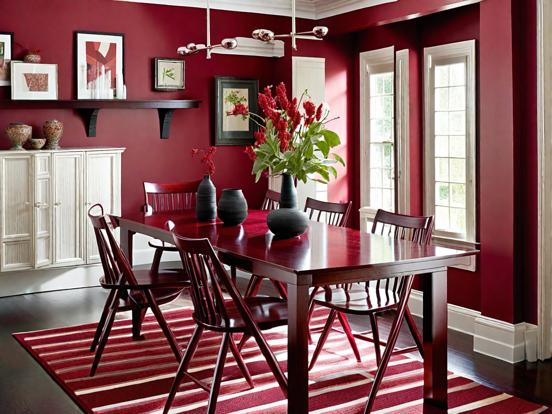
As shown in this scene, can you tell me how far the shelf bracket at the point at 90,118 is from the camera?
6.62 m

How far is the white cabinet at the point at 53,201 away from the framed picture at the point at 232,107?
1181 millimetres

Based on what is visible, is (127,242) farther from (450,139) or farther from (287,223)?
(450,139)

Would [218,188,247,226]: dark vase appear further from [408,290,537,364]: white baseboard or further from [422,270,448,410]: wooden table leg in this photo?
[408,290,537,364]: white baseboard

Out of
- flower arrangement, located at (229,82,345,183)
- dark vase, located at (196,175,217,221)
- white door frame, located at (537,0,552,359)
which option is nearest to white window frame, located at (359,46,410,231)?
white door frame, located at (537,0,552,359)

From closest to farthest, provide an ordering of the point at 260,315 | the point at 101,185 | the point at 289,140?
the point at 260,315 < the point at 289,140 < the point at 101,185

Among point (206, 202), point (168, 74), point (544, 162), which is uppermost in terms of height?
point (168, 74)

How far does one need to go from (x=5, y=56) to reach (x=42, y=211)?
1.34 m

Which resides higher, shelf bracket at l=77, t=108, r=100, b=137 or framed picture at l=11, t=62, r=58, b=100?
framed picture at l=11, t=62, r=58, b=100

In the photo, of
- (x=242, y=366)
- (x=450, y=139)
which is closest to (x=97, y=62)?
(x=450, y=139)

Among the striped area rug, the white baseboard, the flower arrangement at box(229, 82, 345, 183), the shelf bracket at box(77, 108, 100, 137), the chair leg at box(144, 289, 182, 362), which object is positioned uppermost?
the shelf bracket at box(77, 108, 100, 137)

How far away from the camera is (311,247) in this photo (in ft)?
12.3

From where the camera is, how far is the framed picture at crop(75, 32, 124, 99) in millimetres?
6559

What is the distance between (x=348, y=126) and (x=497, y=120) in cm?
256

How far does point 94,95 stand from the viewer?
659 centimetres
